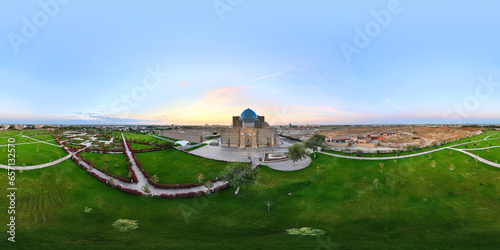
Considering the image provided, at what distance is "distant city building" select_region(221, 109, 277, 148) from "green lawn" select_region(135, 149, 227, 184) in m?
20.2

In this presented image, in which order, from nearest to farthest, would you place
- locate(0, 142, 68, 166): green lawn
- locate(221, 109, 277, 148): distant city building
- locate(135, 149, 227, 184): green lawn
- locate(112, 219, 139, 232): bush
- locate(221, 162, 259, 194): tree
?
locate(112, 219, 139, 232): bush < locate(221, 162, 259, 194): tree < locate(0, 142, 68, 166): green lawn < locate(135, 149, 227, 184): green lawn < locate(221, 109, 277, 148): distant city building

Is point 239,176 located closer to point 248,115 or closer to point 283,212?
point 283,212

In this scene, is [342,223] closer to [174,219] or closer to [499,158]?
[174,219]

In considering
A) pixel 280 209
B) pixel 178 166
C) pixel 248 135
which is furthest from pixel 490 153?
pixel 178 166

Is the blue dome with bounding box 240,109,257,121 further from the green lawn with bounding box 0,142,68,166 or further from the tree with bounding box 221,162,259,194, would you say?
the green lawn with bounding box 0,142,68,166

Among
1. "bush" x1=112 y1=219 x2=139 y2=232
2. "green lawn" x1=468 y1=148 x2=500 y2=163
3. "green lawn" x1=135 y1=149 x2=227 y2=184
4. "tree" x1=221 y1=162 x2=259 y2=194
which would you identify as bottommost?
"bush" x1=112 y1=219 x2=139 y2=232

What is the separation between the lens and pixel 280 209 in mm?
25344

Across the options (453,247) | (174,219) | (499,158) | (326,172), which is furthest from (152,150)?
(499,158)

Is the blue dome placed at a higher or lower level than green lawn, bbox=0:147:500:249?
higher

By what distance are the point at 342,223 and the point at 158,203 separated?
2168 centimetres

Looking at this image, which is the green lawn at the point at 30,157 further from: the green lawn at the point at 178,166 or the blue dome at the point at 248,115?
the blue dome at the point at 248,115

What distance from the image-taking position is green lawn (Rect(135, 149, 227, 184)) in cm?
3712

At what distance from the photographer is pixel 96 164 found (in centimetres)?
4156

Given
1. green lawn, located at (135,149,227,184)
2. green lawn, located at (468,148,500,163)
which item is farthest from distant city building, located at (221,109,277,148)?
green lawn, located at (468,148,500,163)
